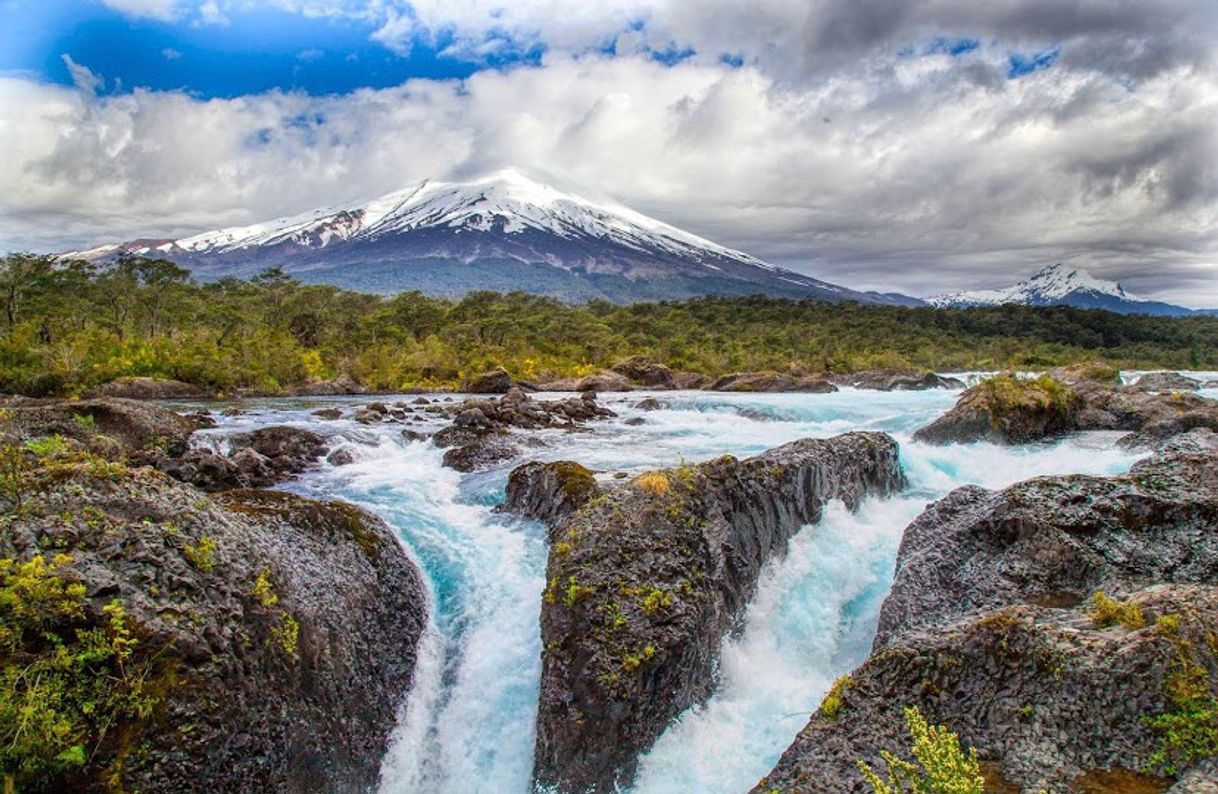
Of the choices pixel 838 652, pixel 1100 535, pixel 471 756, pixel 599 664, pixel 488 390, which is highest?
pixel 1100 535

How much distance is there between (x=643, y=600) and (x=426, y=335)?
61.9 m

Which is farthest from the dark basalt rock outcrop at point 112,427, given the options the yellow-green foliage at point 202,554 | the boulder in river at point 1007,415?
the boulder in river at point 1007,415

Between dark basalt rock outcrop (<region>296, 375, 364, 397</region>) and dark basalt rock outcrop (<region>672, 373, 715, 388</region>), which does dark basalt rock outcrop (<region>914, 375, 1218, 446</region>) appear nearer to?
dark basalt rock outcrop (<region>672, 373, 715, 388</region>)

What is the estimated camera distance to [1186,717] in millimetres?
4352

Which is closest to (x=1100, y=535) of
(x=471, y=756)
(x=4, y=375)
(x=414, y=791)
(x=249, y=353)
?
(x=471, y=756)

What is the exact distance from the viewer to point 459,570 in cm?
997

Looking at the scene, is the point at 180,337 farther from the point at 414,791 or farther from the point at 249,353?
the point at 414,791

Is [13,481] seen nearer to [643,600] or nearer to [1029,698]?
[643,600]

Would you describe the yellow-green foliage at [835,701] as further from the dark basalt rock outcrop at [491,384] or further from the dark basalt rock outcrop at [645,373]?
the dark basalt rock outcrop at [645,373]

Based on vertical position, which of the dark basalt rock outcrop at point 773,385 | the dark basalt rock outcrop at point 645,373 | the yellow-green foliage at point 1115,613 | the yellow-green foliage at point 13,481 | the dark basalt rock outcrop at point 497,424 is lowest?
the dark basalt rock outcrop at point 645,373

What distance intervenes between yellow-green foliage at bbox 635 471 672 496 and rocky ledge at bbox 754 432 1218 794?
315cm

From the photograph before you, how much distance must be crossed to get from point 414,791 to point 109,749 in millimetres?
3075

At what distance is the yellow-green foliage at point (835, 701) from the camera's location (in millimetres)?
5336

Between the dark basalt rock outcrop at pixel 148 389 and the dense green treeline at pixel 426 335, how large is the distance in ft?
3.79
